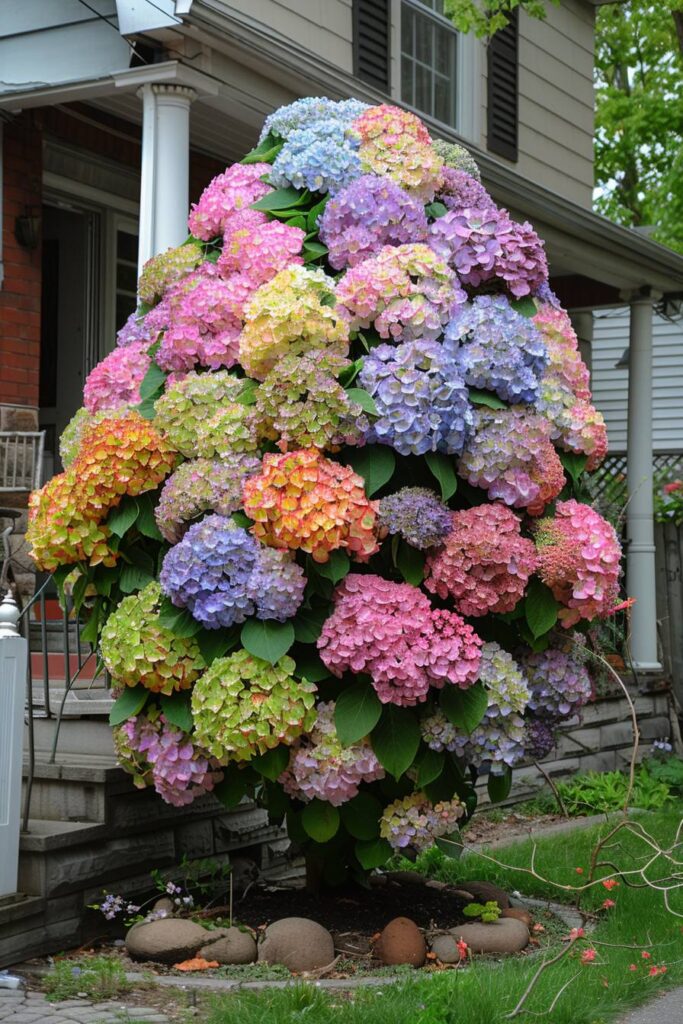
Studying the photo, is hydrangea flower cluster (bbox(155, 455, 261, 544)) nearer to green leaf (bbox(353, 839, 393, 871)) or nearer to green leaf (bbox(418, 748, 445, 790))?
green leaf (bbox(418, 748, 445, 790))

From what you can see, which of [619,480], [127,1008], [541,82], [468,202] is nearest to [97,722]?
[127,1008]

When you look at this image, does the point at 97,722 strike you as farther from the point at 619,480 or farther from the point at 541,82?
the point at 541,82

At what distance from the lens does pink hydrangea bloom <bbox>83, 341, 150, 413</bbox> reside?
476 cm

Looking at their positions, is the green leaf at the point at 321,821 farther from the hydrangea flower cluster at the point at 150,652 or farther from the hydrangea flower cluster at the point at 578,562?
the hydrangea flower cluster at the point at 578,562

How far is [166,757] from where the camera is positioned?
14.3ft

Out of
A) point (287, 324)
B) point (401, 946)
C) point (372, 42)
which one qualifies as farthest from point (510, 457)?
point (372, 42)

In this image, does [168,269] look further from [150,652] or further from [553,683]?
[553,683]

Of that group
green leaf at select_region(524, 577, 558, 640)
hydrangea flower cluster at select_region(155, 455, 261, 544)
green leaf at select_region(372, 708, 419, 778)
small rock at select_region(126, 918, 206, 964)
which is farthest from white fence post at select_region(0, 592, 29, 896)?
green leaf at select_region(524, 577, 558, 640)

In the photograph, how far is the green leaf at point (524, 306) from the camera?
4680 mm

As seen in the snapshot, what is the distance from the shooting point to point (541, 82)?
1140cm

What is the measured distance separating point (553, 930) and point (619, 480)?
20.8 ft

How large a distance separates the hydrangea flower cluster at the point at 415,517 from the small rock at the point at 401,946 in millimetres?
1240

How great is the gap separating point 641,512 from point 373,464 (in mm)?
6013

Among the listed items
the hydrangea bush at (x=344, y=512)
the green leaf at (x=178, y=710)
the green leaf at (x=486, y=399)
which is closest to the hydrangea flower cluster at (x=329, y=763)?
the hydrangea bush at (x=344, y=512)
